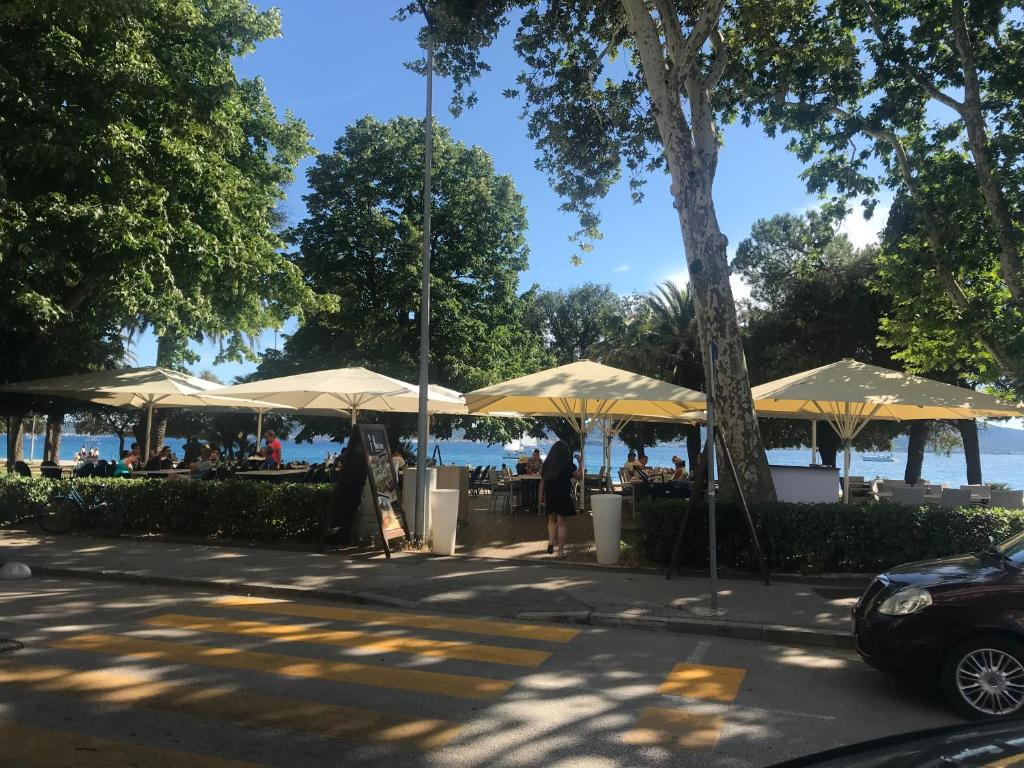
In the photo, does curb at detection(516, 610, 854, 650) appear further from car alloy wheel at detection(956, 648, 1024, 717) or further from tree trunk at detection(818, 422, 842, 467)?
tree trunk at detection(818, 422, 842, 467)

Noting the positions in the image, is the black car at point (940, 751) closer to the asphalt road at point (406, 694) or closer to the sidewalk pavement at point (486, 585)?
the asphalt road at point (406, 694)

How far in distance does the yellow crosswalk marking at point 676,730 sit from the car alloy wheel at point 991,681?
1827 mm

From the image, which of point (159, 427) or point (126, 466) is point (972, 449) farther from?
point (159, 427)

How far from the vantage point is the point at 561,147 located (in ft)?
56.5

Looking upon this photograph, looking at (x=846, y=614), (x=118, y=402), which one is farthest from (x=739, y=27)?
(x=118, y=402)

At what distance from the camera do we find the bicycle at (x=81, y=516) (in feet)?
44.8

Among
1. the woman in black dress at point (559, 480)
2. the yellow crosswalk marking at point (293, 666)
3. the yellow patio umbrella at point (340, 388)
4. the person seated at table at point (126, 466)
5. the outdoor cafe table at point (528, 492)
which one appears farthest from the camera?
the outdoor cafe table at point (528, 492)

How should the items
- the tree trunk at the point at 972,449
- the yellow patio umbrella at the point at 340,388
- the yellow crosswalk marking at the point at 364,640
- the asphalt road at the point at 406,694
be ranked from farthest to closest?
the tree trunk at the point at 972,449
the yellow patio umbrella at the point at 340,388
the yellow crosswalk marking at the point at 364,640
the asphalt road at the point at 406,694

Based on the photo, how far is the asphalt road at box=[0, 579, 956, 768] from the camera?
4.52 metres

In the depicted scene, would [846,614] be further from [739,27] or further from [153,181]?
[153,181]

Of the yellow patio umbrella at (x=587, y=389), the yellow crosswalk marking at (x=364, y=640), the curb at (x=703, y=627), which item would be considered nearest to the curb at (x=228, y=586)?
the yellow crosswalk marking at (x=364, y=640)

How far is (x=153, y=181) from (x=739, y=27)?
41.2 feet

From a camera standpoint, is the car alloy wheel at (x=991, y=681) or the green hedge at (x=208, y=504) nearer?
the car alloy wheel at (x=991, y=681)

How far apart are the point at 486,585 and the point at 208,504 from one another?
20.0ft
